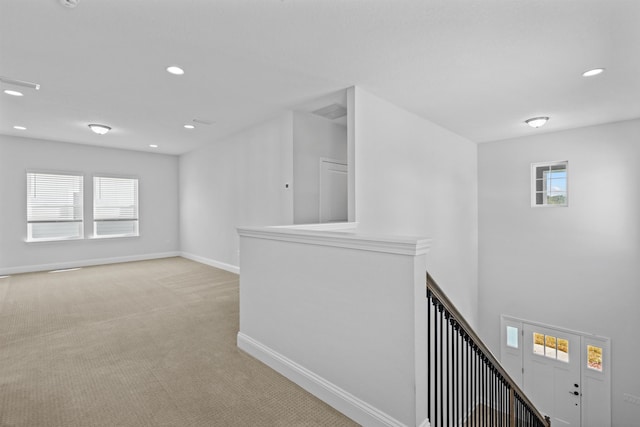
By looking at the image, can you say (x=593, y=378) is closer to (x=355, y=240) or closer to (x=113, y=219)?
(x=355, y=240)

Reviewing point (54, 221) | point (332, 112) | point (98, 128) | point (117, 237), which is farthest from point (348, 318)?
point (54, 221)

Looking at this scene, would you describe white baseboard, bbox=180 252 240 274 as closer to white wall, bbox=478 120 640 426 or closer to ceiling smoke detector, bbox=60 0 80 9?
ceiling smoke detector, bbox=60 0 80 9

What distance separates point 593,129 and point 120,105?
25.3ft

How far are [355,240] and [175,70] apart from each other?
2816 millimetres

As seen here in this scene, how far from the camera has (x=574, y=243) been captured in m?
5.52

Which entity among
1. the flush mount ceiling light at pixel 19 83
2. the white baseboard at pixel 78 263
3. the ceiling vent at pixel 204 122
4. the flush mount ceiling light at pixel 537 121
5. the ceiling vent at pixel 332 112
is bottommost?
the white baseboard at pixel 78 263

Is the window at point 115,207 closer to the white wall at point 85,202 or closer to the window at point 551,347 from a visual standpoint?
the white wall at point 85,202

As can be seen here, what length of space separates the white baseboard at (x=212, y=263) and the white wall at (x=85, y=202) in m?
0.73

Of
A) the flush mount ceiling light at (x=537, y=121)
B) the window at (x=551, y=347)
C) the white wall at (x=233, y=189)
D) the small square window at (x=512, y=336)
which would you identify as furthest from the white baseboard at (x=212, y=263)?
the window at (x=551, y=347)

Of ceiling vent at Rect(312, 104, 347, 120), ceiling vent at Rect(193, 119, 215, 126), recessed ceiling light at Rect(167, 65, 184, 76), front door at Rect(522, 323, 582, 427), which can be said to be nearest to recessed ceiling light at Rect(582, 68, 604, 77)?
ceiling vent at Rect(312, 104, 347, 120)

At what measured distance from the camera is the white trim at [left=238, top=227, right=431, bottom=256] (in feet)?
5.41

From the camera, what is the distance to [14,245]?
20.0 feet

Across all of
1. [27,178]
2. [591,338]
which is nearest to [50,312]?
[27,178]

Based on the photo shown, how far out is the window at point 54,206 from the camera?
20.7 feet
